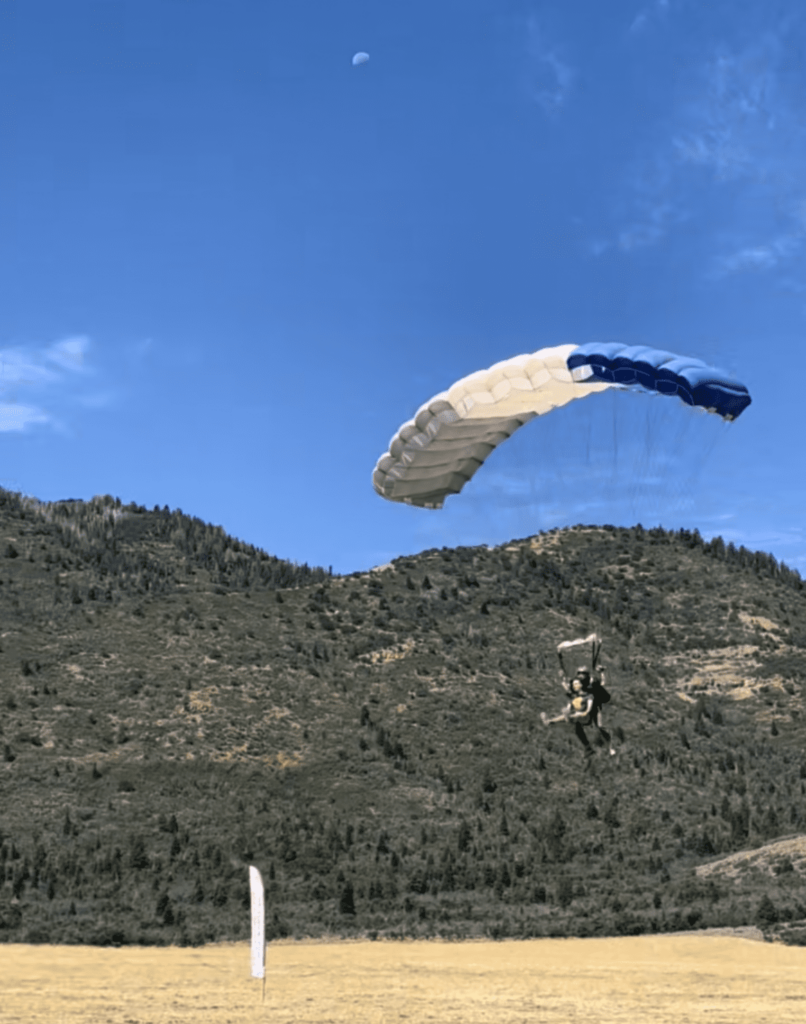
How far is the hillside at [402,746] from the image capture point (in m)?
37.9

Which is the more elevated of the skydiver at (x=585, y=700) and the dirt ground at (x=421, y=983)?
the skydiver at (x=585, y=700)

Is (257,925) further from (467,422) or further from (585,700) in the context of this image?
(467,422)

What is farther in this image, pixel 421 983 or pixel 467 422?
pixel 467 422

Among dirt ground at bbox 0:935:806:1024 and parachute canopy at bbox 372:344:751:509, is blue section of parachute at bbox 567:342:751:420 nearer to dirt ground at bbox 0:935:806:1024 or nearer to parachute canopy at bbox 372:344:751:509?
parachute canopy at bbox 372:344:751:509

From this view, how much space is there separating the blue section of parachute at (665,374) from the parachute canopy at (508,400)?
0.05 feet

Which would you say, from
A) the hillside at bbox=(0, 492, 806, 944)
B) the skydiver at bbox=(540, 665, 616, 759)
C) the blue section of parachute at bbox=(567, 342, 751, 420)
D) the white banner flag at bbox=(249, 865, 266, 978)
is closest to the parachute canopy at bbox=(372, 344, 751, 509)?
the blue section of parachute at bbox=(567, 342, 751, 420)

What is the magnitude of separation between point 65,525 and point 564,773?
51.8 metres

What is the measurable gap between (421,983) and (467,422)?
11726 millimetres

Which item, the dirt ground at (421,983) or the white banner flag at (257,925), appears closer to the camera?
the white banner flag at (257,925)

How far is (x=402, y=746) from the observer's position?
5462 cm

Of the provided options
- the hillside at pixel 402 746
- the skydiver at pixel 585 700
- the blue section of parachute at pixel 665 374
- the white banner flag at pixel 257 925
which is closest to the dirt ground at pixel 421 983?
the white banner flag at pixel 257 925

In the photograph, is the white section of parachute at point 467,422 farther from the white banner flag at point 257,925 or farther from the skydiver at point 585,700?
the white banner flag at point 257,925

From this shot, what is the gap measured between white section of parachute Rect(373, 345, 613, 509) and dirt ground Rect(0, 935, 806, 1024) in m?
10.6

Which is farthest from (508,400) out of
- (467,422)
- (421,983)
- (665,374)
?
(421,983)
